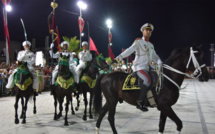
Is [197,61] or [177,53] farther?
[177,53]

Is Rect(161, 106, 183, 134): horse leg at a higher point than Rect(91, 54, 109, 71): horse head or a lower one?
lower

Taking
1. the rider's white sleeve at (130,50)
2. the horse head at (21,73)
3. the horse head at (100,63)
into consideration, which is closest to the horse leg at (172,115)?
the rider's white sleeve at (130,50)

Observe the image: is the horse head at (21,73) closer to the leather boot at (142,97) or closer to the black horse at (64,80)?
the black horse at (64,80)

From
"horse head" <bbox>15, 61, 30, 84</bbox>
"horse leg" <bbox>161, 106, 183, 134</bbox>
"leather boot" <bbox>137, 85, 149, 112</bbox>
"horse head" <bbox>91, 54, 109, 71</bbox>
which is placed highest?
"horse head" <bbox>91, 54, 109, 71</bbox>

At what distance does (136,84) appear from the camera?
5352 mm

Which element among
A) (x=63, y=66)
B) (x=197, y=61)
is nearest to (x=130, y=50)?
(x=197, y=61)

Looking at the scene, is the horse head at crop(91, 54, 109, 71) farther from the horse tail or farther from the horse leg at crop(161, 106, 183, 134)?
the horse leg at crop(161, 106, 183, 134)

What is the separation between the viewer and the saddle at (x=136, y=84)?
514cm

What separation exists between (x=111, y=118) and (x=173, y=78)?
79.3 inches

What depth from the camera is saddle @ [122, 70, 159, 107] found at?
5.14 metres

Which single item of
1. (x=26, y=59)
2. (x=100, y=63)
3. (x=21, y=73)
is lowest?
(x=21, y=73)

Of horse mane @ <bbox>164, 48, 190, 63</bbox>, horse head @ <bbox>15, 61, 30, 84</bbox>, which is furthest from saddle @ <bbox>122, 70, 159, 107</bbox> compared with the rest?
horse head @ <bbox>15, 61, 30, 84</bbox>

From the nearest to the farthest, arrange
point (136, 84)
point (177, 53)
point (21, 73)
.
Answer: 1. point (177, 53)
2. point (136, 84)
3. point (21, 73)

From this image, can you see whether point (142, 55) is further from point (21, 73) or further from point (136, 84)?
point (21, 73)
